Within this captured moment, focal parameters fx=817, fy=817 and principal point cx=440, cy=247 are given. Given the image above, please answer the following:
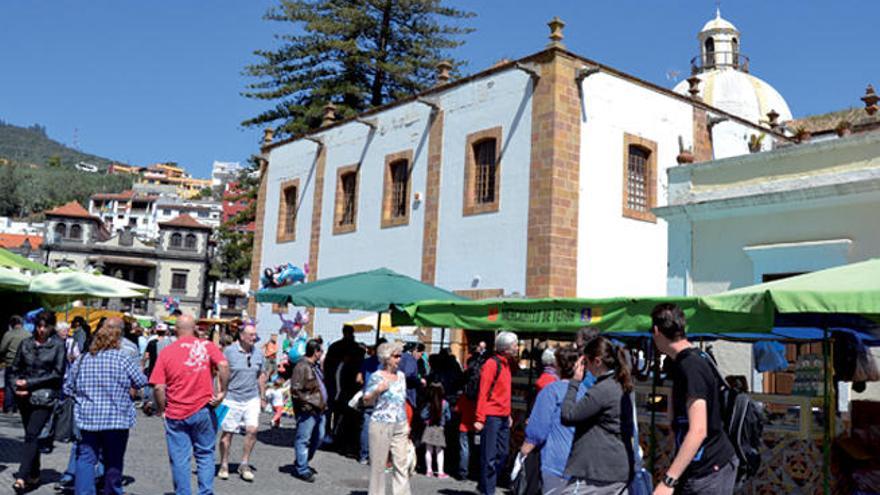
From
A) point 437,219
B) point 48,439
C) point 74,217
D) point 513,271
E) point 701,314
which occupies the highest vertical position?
point 74,217

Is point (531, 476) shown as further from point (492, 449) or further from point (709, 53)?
point (709, 53)

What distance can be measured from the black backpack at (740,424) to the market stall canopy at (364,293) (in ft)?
24.9

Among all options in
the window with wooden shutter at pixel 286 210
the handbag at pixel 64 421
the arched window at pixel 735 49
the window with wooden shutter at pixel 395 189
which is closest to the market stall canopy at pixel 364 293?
the handbag at pixel 64 421

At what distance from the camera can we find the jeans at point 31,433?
786cm

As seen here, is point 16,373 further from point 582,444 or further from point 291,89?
point 291,89

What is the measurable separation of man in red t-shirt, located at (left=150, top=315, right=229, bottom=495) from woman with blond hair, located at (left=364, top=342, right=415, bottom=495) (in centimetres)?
143

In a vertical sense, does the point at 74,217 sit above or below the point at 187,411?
above

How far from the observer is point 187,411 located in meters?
7.04

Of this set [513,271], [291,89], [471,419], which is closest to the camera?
[471,419]

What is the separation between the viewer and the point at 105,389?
6.76 metres

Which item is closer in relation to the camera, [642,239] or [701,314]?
[701,314]

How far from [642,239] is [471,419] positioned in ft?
33.6

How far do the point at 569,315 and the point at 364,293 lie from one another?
4.07 meters

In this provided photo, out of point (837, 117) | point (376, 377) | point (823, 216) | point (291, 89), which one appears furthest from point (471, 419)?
point (837, 117)
